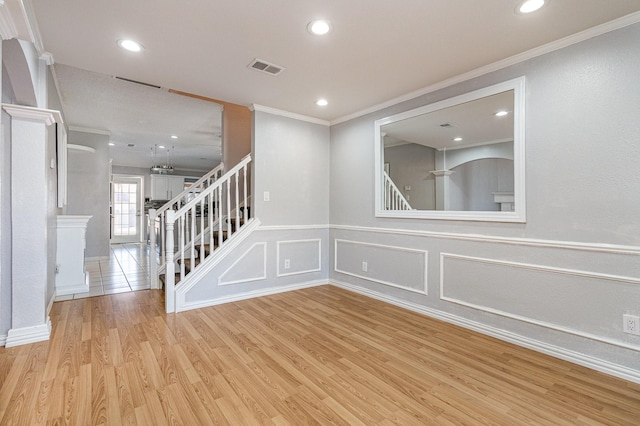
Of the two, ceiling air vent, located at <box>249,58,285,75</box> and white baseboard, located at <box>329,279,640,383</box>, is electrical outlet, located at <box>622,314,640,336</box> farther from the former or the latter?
ceiling air vent, located at <box>249,58,285,75</box>

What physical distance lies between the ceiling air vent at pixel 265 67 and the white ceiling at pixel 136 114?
1.91m

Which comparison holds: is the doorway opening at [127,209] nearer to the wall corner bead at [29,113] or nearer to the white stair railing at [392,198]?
the wall corner bead at [29,113]

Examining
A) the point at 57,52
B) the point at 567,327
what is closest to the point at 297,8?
the point at 57,52

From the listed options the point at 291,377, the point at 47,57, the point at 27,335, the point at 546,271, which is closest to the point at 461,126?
the point at 546,271

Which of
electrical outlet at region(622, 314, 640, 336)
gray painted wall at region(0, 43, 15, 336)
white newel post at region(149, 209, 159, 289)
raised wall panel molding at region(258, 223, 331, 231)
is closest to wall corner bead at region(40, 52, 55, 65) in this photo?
gray painted wall at region(0, 43, 15, 336)

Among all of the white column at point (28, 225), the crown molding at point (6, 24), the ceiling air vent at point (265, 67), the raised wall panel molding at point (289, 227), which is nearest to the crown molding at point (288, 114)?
the ceiling air vent at point (265, 67)

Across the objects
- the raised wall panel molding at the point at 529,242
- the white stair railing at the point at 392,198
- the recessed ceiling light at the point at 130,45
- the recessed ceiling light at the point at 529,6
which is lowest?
the raised wall panel molding at the point at 529,242

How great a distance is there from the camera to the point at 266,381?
202cm

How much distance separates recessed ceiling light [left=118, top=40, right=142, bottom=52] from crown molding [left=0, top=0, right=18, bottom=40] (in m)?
1.15

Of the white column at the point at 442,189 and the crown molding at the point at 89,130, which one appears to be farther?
the crown molding at the point at 89,130

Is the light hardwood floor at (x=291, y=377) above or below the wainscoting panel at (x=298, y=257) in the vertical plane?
below

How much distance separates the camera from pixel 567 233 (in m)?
2.35

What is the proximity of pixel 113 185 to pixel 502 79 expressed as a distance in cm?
1025

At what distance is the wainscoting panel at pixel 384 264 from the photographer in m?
3.37
